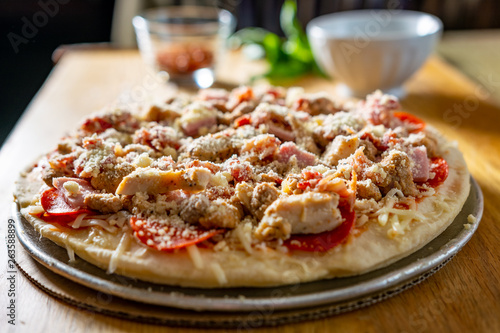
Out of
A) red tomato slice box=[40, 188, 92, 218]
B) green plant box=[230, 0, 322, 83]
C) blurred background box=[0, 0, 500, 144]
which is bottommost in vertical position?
blurred background box=[0, 0, 500, 144]

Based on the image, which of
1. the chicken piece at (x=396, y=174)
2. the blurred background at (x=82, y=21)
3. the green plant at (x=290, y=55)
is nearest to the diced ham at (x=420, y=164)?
the chicken piece at (x=396, y=174)

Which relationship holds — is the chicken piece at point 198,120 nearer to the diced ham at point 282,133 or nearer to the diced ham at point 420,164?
the diced ham at point 282,133

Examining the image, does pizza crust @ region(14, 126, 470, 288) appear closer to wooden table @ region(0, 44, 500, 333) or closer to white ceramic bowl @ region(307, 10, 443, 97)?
wooden table @ region(0, 44, 500, 333)

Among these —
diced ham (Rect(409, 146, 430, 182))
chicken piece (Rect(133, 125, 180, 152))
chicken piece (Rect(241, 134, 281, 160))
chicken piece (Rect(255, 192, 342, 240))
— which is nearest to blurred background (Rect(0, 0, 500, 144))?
chicken piece (Rect(133, 125, 180, 152))

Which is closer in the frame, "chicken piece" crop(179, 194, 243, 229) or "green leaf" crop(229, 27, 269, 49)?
"chicken piece" crop(179, 194, 243, 229)

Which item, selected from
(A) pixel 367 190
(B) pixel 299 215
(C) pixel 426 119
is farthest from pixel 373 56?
(B) pixel 299 215

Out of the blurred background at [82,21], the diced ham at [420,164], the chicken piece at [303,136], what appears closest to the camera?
the diced ham at [420,164]

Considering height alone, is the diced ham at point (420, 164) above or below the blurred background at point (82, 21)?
above

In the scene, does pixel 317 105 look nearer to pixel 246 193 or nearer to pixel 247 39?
pixel 246 193
